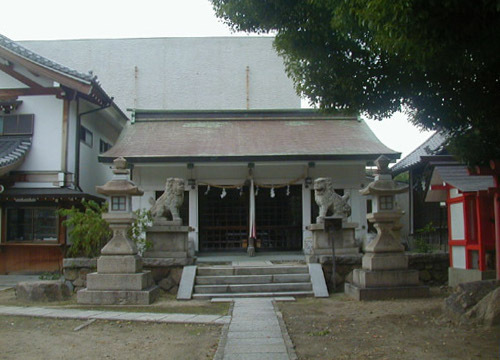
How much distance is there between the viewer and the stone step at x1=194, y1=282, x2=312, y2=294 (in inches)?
438

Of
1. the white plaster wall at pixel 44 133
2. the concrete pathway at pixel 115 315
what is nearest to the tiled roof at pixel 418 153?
the concrete pathway at pixel 115 315

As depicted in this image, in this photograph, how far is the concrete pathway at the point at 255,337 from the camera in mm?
5957

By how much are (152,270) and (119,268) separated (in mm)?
1620

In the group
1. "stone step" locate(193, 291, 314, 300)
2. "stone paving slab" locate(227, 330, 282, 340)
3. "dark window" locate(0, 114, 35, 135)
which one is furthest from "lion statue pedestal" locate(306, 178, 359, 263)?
"dark window" locate(0, 114, 35, 135)

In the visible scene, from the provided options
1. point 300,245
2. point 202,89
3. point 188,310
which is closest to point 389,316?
point 188,310

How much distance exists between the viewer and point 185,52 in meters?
28.1

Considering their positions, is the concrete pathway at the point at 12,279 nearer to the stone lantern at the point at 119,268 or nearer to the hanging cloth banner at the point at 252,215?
the stone lantern at the point at 119,268

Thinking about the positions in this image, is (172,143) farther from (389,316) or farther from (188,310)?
(389,316)

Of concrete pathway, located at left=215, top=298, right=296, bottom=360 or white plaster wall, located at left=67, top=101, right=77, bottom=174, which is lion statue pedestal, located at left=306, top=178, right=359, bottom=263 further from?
white plaster wall, located at left=67, top=101, right=77, bottom=174

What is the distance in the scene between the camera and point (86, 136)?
17.6m

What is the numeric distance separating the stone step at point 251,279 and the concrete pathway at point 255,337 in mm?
2035

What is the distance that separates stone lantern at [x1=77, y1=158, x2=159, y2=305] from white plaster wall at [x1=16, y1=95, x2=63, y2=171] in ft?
19.7

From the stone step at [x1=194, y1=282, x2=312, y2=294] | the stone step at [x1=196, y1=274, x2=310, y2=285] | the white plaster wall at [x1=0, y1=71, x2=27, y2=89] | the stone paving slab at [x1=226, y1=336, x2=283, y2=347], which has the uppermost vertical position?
the white plaster wall at [x1=0, y1=71, x2=27, y2=89]

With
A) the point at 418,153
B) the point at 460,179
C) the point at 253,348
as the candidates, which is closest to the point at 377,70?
the point at 460,179
